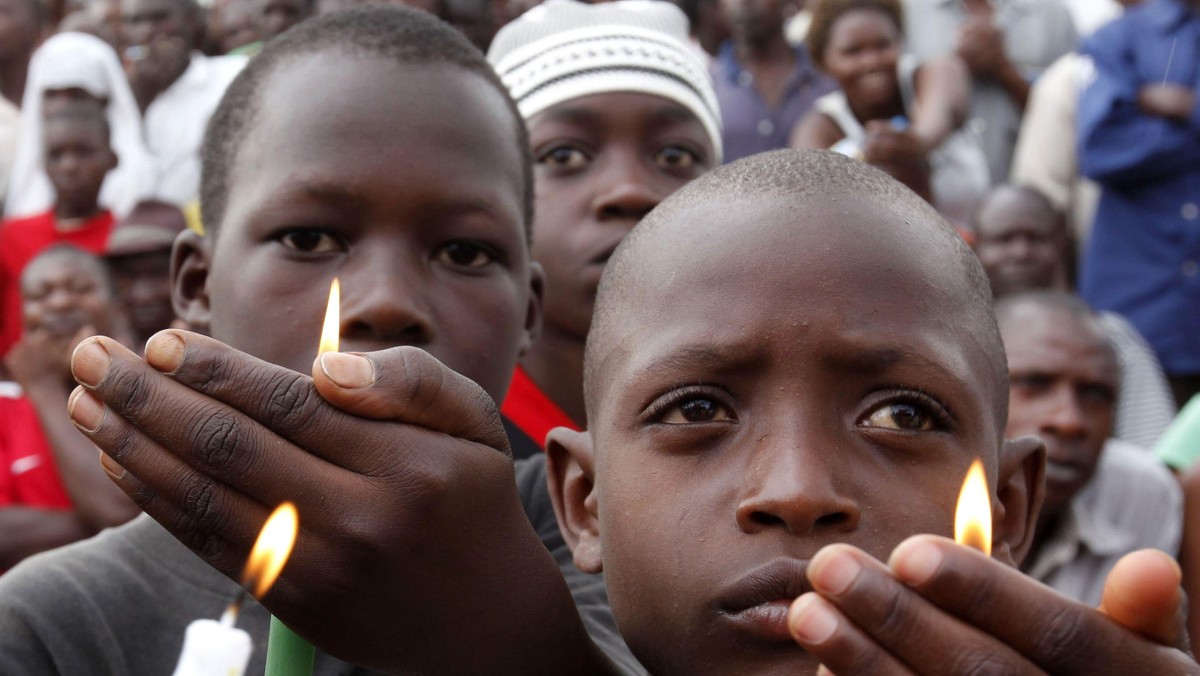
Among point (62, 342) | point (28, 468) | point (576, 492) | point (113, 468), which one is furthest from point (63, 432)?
point (113, 468)

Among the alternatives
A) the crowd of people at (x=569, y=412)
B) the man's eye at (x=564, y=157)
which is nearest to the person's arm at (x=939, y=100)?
the crowd of people at (x=569, y=412)

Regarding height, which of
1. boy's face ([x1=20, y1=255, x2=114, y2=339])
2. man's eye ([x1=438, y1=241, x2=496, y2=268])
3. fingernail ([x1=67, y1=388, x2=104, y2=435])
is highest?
fingernail ([x1=67, y1=388, x2=104, y2=435])

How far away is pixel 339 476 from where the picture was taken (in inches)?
57.2

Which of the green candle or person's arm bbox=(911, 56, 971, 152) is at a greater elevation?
the green candle

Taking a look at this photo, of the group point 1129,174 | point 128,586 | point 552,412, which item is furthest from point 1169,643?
point 1129,174

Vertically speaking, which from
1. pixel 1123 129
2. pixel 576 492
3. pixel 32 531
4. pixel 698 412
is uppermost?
→ pixel 698 412

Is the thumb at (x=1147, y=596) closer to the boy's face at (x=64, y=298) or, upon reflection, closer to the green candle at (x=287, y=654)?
the green candle at (x=287, y=654)

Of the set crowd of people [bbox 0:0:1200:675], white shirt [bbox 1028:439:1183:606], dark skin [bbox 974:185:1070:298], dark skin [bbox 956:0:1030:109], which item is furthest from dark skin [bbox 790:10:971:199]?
white shirt [bbox 1028:439:1183:606]

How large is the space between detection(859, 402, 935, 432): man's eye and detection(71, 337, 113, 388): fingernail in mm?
1016

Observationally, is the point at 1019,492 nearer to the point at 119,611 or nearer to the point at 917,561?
the point at 917,561

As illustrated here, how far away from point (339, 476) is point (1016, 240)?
5.84 meters

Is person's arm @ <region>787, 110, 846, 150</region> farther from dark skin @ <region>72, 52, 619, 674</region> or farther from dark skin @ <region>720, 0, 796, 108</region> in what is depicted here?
dark skin @ <region>72, 52, 619, 674</region>

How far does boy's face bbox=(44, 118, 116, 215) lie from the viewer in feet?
23.1

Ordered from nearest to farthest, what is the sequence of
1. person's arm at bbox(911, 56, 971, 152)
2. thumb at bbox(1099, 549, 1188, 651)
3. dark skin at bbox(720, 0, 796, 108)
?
thumb at bbox(1099, 549, 1188, 651) < person's arm at bbox(911, 56, 971, 152) < dark skin at bbox(720, 0, 796, 108)
